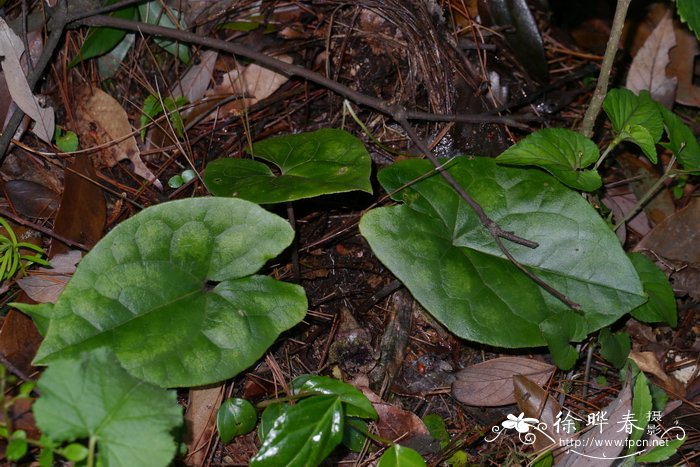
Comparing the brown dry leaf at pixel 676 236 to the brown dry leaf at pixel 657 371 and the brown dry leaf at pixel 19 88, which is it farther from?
the brown dry leaf at pixel 19 88

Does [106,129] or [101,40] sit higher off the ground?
[101,40]

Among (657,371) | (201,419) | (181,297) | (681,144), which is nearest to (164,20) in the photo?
(181,297)

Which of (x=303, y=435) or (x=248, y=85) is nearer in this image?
(x=303, y=435)

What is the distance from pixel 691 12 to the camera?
187cm

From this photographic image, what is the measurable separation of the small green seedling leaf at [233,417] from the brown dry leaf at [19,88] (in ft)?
3.63

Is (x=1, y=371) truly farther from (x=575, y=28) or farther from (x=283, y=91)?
(x=575, y=28)

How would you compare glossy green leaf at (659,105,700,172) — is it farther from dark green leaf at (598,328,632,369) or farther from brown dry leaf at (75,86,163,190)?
brown dry leaf at (75,86,163,190)

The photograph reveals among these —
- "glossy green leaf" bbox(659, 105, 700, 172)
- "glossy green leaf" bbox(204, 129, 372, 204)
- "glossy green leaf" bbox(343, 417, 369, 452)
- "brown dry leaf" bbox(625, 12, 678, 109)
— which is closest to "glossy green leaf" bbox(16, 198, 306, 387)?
"glossy green leaf" bbox(204, 129, 372, 204)

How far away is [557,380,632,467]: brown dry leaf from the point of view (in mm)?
1706

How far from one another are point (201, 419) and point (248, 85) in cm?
124

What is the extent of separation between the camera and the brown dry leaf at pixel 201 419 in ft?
5.65

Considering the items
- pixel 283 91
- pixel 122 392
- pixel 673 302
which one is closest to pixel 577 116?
pixel 673 302

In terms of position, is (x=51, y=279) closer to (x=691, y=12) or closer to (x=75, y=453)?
(x=75, y=453)

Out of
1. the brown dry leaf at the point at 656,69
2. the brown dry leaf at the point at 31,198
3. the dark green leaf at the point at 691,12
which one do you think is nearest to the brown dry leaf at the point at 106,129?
the brown dry leaf at the point at 31,198
